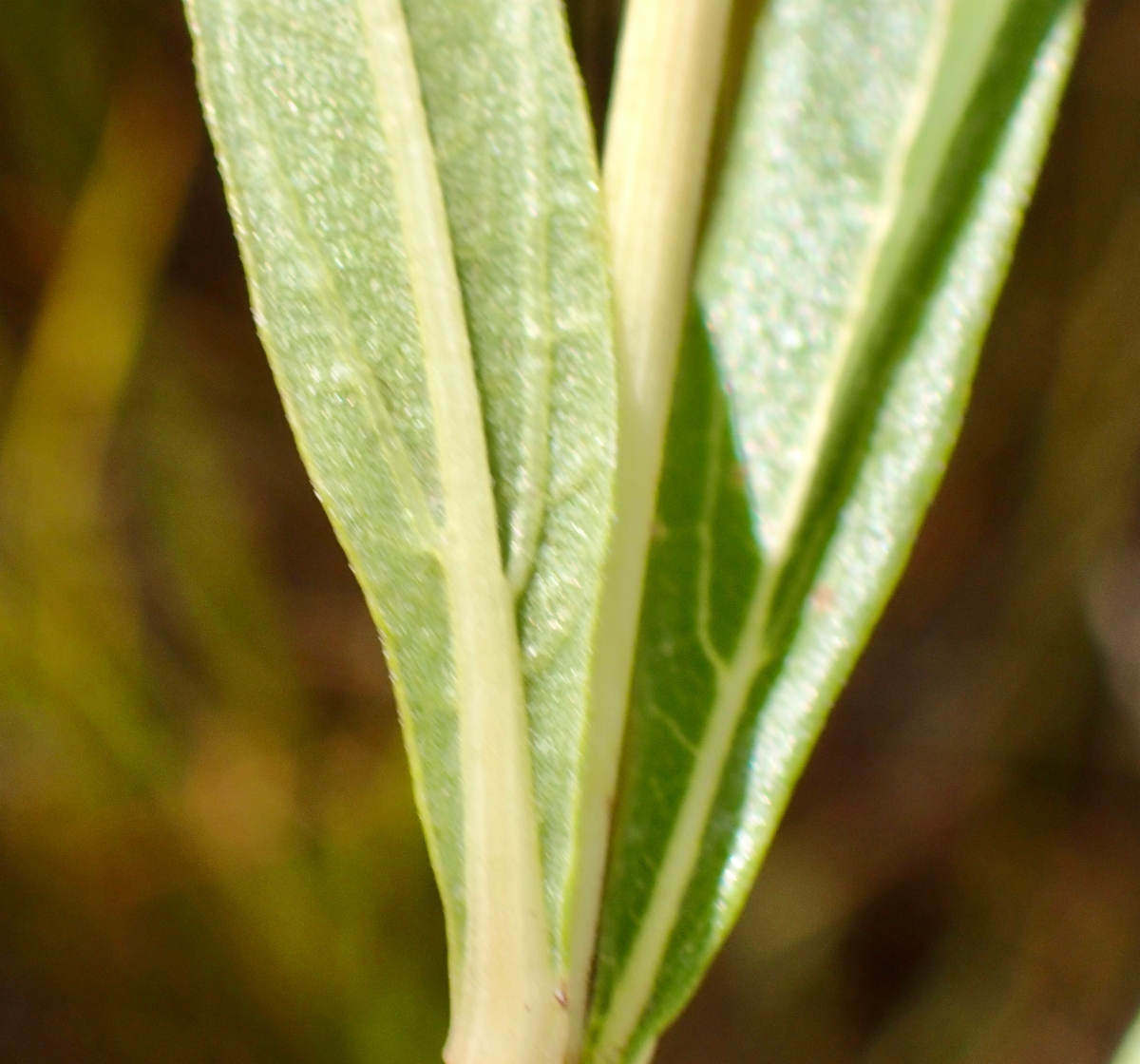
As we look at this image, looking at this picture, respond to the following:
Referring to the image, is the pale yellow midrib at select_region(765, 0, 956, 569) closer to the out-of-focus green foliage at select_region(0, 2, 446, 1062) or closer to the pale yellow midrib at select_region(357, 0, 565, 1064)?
the pale yellow midrib at select_region(357, 0, 565, 1064)

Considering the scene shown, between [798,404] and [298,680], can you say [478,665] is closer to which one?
[798,404]

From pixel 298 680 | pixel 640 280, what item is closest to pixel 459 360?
pixel 640 280

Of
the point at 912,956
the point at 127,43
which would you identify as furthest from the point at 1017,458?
the point at 127,43

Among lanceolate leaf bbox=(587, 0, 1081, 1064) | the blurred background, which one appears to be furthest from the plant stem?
the blurred background

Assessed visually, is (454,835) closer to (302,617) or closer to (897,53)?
(897,53)

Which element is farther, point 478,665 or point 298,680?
point 298,680
